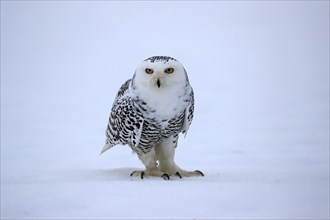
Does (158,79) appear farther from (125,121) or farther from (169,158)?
(169,158)

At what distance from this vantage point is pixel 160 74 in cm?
421

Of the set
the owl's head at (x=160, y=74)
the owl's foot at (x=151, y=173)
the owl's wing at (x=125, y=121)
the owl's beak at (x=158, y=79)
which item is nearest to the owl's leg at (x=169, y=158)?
the owl's foot at (x=151, y=173)

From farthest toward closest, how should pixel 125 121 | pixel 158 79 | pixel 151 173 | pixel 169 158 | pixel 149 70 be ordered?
pixel 169 158, pixel 151 173, pixel 125 121, pixel 149 70, pixel 158 79

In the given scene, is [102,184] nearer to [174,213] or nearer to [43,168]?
[174,213]

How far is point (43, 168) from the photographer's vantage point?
5398 mm

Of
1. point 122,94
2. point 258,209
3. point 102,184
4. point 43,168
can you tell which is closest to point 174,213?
point 258,209

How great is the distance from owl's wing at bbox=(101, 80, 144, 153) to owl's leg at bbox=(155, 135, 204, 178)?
324 mm

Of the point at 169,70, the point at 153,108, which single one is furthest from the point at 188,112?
the point at 169,70

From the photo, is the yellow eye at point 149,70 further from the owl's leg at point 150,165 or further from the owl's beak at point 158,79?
the owl's leg at point 150,165

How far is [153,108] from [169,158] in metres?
0.77

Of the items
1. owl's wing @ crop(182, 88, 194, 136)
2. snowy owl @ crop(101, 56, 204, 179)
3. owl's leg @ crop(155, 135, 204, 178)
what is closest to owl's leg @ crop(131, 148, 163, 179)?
snowy owl @ crop(101, 56, 204, 179)

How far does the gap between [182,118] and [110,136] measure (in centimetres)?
80

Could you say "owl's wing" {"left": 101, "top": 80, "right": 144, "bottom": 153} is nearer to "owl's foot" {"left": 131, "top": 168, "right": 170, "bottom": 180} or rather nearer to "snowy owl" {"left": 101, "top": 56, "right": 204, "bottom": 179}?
"snowy owl" {"left": 101, "top": 56, "right": 204, "bottom": 179}

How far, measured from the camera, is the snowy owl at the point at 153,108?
14.2 feet
